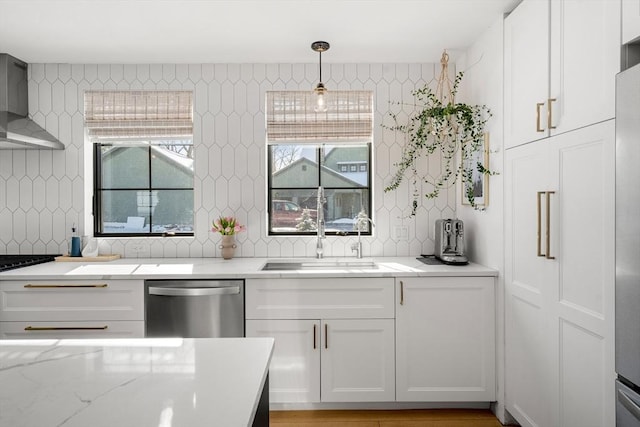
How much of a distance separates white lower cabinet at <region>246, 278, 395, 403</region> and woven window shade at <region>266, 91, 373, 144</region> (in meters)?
1.24

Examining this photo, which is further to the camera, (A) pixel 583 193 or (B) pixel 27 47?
(B) pixel 27 47

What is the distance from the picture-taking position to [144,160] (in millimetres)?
3266

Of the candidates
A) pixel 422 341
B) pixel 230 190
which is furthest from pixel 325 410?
pixel 230 190

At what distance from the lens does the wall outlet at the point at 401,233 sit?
3.12 meters

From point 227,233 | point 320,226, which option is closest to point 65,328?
point 227,233

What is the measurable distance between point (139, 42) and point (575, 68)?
2604 mm

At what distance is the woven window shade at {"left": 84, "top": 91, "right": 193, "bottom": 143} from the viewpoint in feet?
10.3

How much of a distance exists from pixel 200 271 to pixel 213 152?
1042 mm

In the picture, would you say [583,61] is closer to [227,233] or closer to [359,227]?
[359,227]

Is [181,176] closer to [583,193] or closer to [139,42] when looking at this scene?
[139,42]

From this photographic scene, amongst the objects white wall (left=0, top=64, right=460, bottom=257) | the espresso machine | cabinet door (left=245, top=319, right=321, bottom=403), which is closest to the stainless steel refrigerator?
the espresso machine

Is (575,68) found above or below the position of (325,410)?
above

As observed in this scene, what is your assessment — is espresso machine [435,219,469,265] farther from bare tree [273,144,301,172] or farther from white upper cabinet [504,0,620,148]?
bare tree [273,144,301,172]

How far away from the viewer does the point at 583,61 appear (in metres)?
1.64
